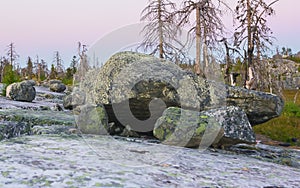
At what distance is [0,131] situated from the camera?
8.00 m

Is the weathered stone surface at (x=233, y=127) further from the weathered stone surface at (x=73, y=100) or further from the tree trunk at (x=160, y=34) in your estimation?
the tree trunk at (x=160, y=34)

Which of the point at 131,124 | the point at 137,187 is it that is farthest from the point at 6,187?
the point at 131,124

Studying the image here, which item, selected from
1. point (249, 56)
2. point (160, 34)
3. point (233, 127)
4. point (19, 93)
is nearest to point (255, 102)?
point (233, 127)

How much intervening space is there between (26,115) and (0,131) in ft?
7.29

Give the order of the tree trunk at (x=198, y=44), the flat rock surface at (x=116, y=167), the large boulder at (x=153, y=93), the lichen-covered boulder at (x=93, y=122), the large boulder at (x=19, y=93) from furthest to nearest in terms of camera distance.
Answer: the large boulder at (x=19, y=93) < the tree trunk at (x=198, y=44) < the large boulder at (x=153, y=93) < the lichen-covered boulder at (x=93, y=122) < the flat rock surface at (x=116, y=167)

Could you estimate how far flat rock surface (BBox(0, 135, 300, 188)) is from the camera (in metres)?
3.62

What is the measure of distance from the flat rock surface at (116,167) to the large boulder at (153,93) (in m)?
2.14

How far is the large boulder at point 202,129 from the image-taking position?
21.8ft

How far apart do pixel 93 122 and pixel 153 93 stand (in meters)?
1.77

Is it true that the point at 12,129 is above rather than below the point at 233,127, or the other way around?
below

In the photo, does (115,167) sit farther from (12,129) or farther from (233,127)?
→ (12,129)

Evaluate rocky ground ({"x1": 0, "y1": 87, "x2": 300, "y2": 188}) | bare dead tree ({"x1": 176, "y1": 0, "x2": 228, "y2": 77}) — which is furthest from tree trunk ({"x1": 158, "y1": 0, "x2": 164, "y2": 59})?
rocky ground ({"x1": 0, "y1": 87, "x2": 300, "y2": 188})

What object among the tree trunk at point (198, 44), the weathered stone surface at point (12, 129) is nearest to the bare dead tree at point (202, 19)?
the tree trunk at point (198, 44)

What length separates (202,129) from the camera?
6656 millimetres
